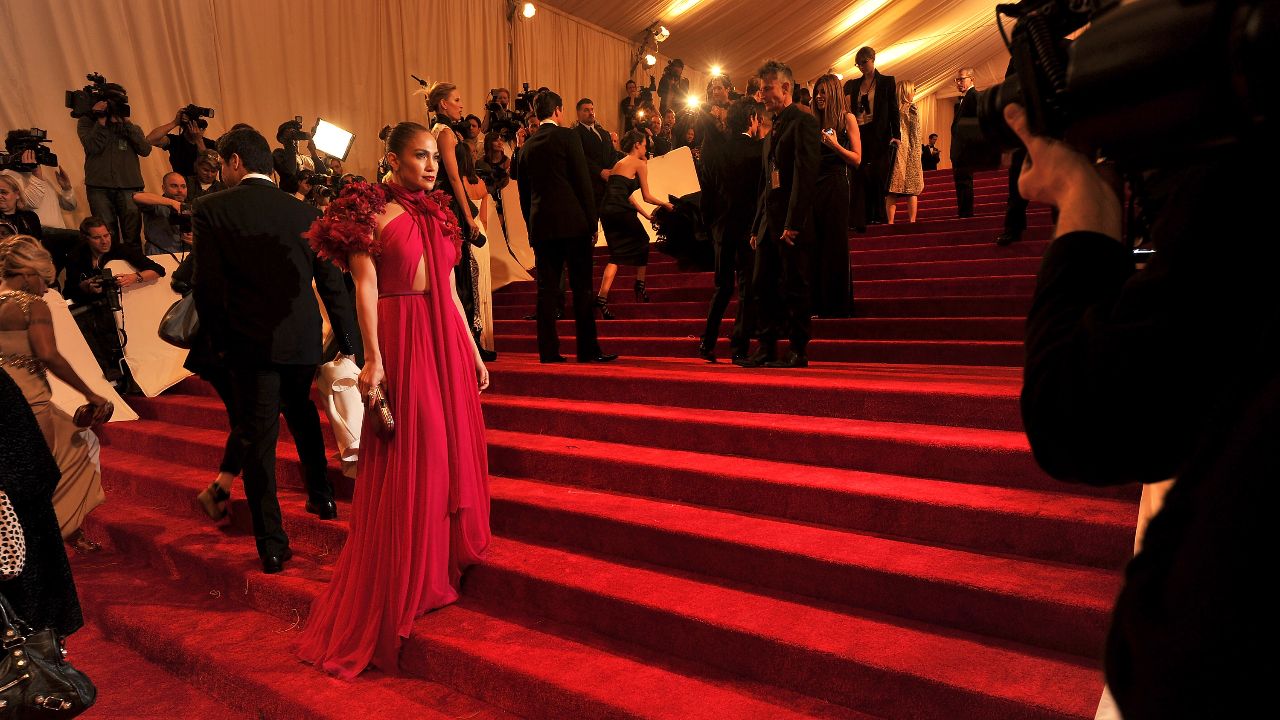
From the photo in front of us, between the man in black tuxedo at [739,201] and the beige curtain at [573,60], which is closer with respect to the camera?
the man in black tuxedo at [739,201]

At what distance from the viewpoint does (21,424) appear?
205cm

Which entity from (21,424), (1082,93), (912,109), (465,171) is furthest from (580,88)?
(1082,93)

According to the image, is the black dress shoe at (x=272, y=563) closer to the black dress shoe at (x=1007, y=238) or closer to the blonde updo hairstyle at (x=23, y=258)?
the blonde updo hairstyle at (x=23, y=258)

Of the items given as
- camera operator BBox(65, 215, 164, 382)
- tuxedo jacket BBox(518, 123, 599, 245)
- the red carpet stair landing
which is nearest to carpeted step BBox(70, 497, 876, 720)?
the red carpet stair landing

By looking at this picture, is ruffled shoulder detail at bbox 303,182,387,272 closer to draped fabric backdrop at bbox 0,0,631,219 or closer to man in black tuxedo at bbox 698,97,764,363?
man in black tuxedo at bbox 698,97,764,363

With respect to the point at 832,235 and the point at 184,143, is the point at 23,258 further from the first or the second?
the point at 184,143

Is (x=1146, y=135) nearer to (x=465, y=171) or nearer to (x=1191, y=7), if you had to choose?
(x=1191, y=7)

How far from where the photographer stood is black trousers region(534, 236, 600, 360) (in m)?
5.29

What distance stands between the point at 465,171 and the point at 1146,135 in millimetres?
5403

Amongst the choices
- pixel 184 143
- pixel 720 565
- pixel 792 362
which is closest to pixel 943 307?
pixel 792 362

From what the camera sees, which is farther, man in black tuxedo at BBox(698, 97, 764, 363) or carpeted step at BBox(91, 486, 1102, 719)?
man in black tuxedo at BBox(698, 97, 764, 363)

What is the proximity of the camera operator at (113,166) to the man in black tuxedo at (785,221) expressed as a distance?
6.28 m

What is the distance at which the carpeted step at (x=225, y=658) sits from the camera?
103 inches

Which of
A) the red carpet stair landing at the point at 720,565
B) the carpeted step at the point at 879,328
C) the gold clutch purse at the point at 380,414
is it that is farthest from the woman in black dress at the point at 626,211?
the gold clutch purse at the point at 380,414
